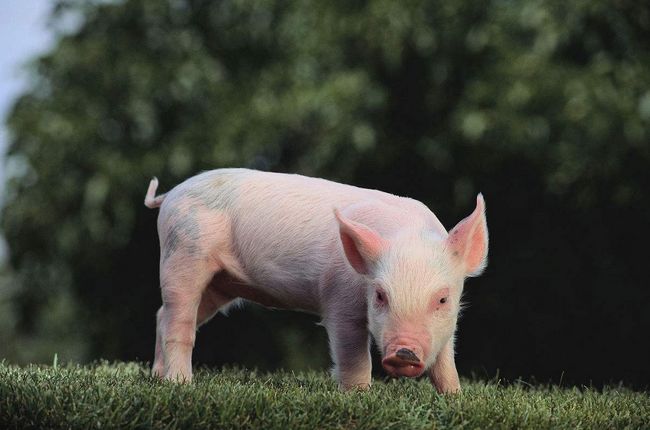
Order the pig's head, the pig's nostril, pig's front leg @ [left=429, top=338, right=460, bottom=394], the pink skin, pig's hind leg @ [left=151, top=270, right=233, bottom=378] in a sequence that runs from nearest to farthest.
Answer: the pig's nostril < the pig's head < the pink skin < pig's front leg @ [left=429, top=338, right=460, bottom=394] < pig's hind leg @ [left=151, top=270, right=233, bottom=378]

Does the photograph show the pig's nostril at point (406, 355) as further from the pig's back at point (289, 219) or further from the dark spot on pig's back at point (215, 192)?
the dark spot on pig's back at point (215, 192)

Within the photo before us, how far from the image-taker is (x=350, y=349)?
6863 millimetres

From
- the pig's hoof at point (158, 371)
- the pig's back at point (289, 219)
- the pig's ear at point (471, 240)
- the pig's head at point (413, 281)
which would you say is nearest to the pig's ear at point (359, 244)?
the pig's head at point (413, 281)

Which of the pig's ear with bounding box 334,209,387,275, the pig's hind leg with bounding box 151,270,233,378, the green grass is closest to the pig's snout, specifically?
the green grass

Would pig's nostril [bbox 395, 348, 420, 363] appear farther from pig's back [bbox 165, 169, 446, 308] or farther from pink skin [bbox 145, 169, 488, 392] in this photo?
pig's back [bbox 165, 169, 446, 308]

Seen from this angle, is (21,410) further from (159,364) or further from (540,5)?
(540,5)

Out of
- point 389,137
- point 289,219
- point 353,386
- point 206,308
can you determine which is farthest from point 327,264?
A: point 389,137

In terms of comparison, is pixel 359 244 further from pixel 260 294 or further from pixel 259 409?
pixel 260 294

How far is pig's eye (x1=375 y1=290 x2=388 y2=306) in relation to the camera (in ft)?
21.2

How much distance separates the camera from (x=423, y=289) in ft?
20.9

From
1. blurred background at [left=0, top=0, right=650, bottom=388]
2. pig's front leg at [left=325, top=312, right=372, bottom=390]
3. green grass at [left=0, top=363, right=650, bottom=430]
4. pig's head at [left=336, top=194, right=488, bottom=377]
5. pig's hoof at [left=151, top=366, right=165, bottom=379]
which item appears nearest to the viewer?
green grass at [left=0, top=363, right=650, bottom=430]

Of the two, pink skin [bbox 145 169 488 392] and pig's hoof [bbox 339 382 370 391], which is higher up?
pink skin [bbox 145 169 488 392]

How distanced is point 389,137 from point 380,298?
8689 millimetres

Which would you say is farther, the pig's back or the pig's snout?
the pig's back
